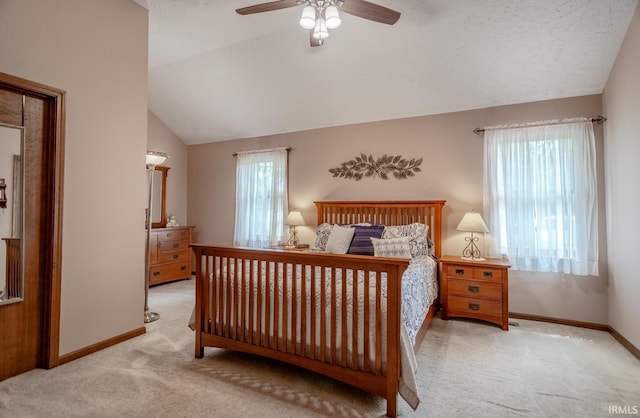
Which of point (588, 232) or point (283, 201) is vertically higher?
point (283, 201)

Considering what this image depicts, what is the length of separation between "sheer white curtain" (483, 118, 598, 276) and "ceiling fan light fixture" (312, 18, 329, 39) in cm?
246

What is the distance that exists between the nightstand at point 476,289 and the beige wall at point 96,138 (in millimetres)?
3201

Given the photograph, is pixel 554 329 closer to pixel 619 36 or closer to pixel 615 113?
pixel 615 113

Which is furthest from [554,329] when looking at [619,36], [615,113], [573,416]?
[619,36]

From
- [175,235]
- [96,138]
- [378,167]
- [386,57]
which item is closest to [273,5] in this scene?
[386,57]

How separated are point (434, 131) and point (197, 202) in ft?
14.2

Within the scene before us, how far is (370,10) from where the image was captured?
2.23 m

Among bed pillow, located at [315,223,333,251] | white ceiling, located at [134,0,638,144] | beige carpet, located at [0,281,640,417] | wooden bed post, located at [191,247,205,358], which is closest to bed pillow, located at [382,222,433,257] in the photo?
bed pillow, located at [315,223,333,251]

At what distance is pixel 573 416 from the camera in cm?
185

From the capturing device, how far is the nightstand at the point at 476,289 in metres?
3.31

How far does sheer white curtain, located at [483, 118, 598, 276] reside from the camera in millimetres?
3314

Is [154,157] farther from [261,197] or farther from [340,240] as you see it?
[340,240]

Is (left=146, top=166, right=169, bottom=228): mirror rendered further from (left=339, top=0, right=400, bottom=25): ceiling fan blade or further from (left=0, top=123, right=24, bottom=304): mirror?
(left=339, top=0, right=400, bottom=25): ceiling fan blade

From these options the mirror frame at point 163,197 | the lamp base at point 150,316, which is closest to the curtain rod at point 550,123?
the lamp base at point 150,316
